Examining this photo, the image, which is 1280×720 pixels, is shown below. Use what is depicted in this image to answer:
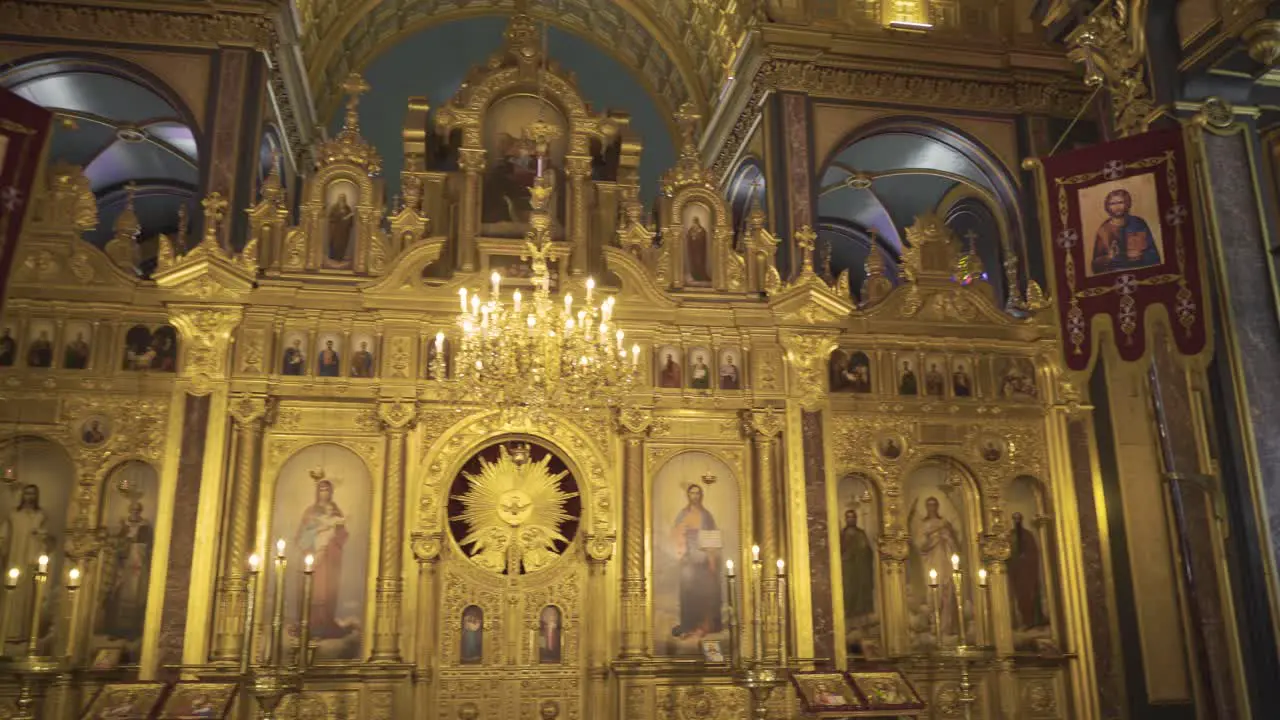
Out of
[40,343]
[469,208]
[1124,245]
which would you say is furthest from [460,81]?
[1124,245]

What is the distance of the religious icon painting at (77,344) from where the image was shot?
12.5 metres

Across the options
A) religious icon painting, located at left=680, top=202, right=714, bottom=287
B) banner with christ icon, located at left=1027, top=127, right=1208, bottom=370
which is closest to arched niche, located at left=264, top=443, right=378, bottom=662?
religious icon painting, located at left=680, top=202, right=714, bottom=287

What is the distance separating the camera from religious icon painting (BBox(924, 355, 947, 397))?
14.2 meters

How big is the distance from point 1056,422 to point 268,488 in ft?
32.7

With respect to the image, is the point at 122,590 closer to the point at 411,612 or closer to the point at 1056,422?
the point at 411,612

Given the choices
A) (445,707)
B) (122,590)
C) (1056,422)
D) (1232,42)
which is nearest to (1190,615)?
(1056,422)

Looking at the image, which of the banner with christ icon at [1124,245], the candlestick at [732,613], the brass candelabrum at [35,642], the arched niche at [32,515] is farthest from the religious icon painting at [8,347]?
the banner with christ icon at [1124,245]

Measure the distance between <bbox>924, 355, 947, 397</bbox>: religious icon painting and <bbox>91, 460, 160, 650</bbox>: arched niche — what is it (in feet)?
31.6

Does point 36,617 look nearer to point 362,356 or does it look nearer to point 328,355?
point 328,355

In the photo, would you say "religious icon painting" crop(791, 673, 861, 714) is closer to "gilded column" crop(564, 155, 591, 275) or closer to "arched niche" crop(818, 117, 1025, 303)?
"gilded column" crop(564, 155, 591, 275)

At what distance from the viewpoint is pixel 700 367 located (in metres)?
13.6

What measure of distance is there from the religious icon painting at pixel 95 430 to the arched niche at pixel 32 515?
0.93ft

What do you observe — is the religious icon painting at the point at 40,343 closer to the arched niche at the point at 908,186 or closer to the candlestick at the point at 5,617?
the candlestick at the point at 5,617

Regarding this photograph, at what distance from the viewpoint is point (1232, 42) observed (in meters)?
11.7
